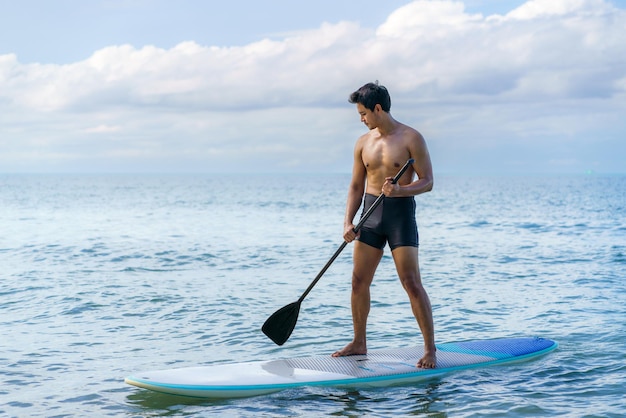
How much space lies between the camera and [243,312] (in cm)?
1048

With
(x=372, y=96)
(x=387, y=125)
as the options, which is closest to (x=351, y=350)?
(x=387, y=125)

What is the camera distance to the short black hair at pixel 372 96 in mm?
6363

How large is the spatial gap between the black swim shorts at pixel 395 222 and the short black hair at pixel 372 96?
790mm

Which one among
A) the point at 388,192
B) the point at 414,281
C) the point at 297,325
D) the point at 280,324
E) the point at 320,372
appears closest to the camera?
the point at 388,192

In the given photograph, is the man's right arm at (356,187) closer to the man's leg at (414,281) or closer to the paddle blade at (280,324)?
the man's leg at (414,281)

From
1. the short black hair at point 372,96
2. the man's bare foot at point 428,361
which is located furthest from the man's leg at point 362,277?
the short black hair at point 372,96

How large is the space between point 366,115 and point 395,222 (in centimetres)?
92

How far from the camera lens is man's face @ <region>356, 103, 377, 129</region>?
252 inches

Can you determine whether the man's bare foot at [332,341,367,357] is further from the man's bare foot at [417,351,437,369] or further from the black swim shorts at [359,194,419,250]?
the black swim shorts at [359,194,419,250]


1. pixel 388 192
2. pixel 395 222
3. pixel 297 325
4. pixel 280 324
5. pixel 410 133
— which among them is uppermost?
pixel 410 133

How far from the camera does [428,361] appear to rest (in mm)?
6707

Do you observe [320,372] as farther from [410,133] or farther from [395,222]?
[410,133]

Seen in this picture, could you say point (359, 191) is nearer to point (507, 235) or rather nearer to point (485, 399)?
point (485, 399)

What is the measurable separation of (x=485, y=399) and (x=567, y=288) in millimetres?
6921
